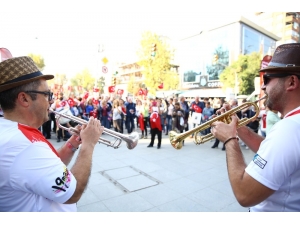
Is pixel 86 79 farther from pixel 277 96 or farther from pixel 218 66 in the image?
pixel 277 96

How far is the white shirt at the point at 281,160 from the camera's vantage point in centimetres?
107

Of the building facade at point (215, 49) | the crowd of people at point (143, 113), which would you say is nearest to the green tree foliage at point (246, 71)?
the building facade at point (215, 49)

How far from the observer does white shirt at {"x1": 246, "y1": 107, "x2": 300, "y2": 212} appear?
107 cm

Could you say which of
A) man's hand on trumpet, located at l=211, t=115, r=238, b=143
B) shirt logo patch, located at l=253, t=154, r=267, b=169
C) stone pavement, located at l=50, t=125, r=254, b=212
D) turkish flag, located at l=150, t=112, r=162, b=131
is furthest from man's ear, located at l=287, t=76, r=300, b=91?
turkish flag, located at l=150, t=112, r=162, b=131

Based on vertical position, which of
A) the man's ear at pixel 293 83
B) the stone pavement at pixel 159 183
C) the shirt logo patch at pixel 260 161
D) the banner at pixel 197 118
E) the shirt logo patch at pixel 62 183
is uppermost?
the man's ear at pixel 293 83

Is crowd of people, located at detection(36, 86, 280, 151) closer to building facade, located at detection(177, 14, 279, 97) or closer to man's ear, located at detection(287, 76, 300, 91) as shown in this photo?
man's ear, located at detection(287, 76, 300, 91)

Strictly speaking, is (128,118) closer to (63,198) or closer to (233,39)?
(63,198)

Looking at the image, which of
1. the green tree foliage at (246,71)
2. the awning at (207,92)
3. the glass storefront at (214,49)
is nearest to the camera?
the green tree foliage at (246,71)

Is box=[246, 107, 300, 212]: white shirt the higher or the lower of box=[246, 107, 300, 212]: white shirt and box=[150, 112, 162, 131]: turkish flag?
the higher

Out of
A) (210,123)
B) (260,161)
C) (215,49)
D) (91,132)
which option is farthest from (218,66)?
(260,161)

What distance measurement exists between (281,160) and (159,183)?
11.0 feet

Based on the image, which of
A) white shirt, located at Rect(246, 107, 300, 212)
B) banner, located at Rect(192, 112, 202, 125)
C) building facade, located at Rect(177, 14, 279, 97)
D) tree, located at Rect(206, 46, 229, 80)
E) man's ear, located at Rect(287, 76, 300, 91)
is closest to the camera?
white shirt, located at Rect(246, 107, 300, 212)

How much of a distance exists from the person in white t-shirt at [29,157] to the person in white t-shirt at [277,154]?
3.34ft

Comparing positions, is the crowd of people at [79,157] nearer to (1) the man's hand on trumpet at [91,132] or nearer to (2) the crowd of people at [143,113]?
(1) the man's hand on trumpet at [91,132]
